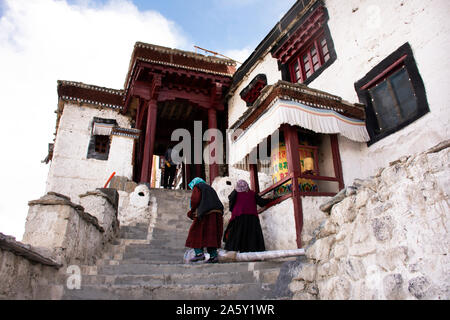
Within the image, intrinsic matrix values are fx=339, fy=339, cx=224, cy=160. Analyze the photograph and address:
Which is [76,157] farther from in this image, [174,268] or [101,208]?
[174,268]

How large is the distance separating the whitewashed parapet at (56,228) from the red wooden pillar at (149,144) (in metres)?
5.46

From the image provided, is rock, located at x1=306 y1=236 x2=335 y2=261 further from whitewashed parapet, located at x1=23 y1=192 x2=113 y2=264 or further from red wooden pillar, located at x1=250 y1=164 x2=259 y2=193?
red wooden pillar, located at x1=250 y1=164 x2=259 y2=193

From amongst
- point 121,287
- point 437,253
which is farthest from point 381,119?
point 121,287

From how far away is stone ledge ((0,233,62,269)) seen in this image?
9.41ft

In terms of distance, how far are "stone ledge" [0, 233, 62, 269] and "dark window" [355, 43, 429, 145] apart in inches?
217

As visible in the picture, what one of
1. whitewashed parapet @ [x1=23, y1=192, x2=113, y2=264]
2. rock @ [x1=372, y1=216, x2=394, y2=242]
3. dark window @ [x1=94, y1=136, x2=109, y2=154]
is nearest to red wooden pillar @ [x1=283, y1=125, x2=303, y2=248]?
rock @ [x1=372, y1=216, x2=394, y2=242]

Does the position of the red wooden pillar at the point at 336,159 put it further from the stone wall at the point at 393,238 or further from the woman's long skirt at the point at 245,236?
the stone wall at the point at 393,238

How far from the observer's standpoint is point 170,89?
1141cm

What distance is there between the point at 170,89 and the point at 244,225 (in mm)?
7001

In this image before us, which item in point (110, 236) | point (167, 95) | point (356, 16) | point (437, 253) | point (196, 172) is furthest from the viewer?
point (196, 172)

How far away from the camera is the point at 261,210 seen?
6.57 metres

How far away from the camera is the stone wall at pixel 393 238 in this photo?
7.65 ft
